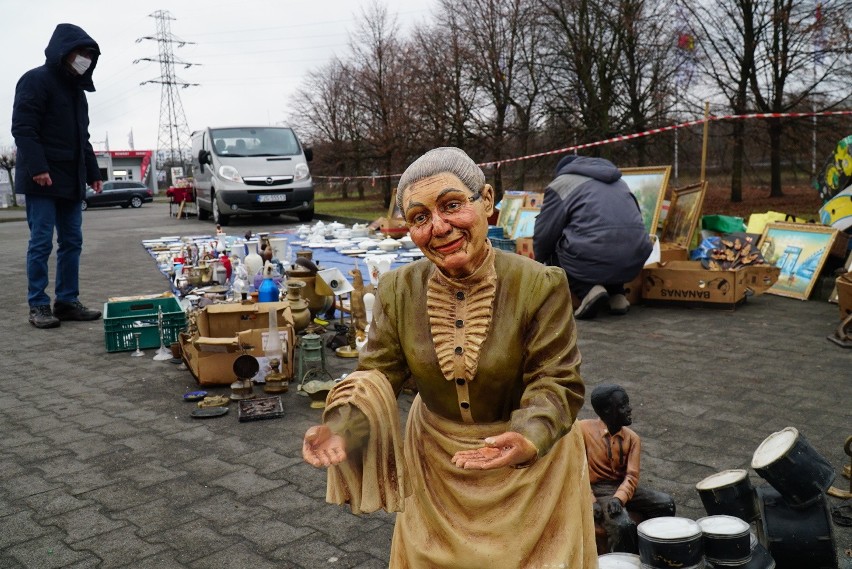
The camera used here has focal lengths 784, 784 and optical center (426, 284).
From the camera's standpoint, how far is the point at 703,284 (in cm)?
780

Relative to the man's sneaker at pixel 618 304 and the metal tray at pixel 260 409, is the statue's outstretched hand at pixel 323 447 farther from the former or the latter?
the man's sneaker at pixel 618 304

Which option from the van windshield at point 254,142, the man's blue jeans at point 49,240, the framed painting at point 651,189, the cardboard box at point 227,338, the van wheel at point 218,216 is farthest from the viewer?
the van wheel at point 218,216

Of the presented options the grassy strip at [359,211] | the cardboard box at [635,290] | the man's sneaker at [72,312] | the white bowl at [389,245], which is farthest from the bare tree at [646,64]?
the man's sneaker at [72,312]

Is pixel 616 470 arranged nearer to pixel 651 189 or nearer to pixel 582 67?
pixel 651 189

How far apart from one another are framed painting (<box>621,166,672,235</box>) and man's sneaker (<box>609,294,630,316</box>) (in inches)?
79.3

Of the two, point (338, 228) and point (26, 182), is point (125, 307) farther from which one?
point (338, 228)

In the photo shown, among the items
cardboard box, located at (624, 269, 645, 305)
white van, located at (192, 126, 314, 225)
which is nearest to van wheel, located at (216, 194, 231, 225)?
white van, located at (192, 126, 314, 225)

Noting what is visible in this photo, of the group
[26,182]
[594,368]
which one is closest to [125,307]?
[26,182]

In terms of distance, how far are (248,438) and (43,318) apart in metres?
4.11

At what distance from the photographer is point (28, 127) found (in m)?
6.94

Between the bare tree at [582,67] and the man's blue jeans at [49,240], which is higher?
the bare tree at [582,67]

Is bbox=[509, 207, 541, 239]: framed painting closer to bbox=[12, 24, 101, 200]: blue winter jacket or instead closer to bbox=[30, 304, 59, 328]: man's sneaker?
bbox=[12, 24, 101, 200]: blue winter jacket

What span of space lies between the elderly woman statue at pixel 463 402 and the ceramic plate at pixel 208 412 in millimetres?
3062

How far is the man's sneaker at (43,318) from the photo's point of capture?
7.66m
